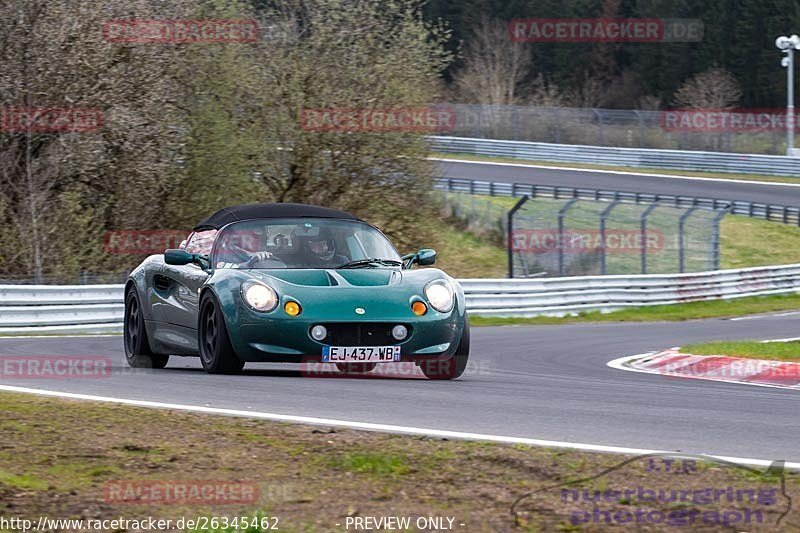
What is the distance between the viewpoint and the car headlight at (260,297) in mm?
9359

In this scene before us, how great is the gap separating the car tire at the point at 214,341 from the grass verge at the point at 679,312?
1269cm

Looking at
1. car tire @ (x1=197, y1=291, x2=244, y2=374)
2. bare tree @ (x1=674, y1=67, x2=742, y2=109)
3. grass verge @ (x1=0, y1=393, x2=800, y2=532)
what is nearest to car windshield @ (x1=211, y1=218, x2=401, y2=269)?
car tire @ (x1=197, y1=291, x2=244, y2=374)

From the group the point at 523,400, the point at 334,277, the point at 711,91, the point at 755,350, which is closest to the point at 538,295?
the point at 755,350

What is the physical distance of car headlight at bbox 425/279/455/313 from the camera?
967 centimetres

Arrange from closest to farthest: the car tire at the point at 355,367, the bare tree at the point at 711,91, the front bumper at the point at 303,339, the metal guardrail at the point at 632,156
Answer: the front bumper at the point at 303,339 → the car tire at the point at 355,367 → the metal guardrail at the point at 632,156 → the bare tree at the point at 711,91

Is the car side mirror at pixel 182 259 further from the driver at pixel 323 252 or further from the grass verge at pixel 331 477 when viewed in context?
the grass verge at pixel 331 477

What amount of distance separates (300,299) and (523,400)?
6.40ft

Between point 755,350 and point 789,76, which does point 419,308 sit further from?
point 789,76

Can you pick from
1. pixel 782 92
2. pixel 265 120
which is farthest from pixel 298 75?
pixel 782 92

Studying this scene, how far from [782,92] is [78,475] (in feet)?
257

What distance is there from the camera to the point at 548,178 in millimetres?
50062

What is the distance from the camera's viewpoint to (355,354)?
9.34 m

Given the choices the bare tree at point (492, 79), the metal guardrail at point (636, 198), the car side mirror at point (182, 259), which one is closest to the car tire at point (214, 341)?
the car side mirror at point (182, 259)

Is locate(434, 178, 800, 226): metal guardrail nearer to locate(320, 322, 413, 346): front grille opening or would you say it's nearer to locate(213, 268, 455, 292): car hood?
locate(213, 268, 455, 292): car hood
